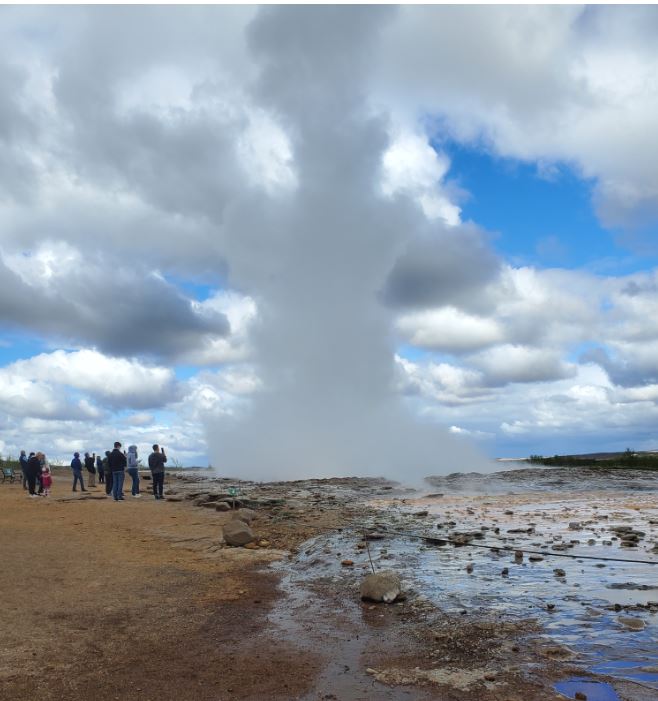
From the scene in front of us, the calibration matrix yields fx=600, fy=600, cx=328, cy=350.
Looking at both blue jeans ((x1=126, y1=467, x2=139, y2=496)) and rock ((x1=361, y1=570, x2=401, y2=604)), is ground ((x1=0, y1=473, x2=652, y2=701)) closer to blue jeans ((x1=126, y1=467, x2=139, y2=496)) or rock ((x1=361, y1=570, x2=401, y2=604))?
rock ((x1=361, y1=570, x2=401, y2=604))

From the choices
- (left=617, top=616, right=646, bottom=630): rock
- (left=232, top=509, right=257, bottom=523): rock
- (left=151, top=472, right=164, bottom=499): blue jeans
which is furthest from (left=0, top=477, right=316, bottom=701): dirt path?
(left=151, top=472, right=164, bottom=499): blue jeans

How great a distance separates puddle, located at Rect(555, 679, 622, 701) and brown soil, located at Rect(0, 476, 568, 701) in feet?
0.82

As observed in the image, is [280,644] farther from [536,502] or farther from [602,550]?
[536,502]

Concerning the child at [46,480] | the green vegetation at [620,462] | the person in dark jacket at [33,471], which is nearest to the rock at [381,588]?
the child at [46,480]

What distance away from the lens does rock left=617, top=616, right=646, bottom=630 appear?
29.3ft

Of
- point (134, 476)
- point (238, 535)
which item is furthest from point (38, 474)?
point (238, 535)

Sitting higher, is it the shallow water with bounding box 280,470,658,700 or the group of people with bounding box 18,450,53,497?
the group of people with bounding box 18,450,53,497

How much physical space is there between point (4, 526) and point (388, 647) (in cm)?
1622

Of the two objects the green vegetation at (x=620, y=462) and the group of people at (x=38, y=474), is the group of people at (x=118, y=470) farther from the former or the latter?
the green vegetation at (x=620, y=462)

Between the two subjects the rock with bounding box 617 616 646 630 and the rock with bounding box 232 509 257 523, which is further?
the rock with bounding box 232 509 257 523

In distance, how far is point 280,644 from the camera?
9.10m

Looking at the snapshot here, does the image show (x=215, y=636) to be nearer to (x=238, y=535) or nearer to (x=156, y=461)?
(x=238, y=535)

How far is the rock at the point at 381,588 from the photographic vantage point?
36.4ft

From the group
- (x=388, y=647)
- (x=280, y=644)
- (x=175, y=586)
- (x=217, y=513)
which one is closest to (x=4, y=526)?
(x=217, y=513)
